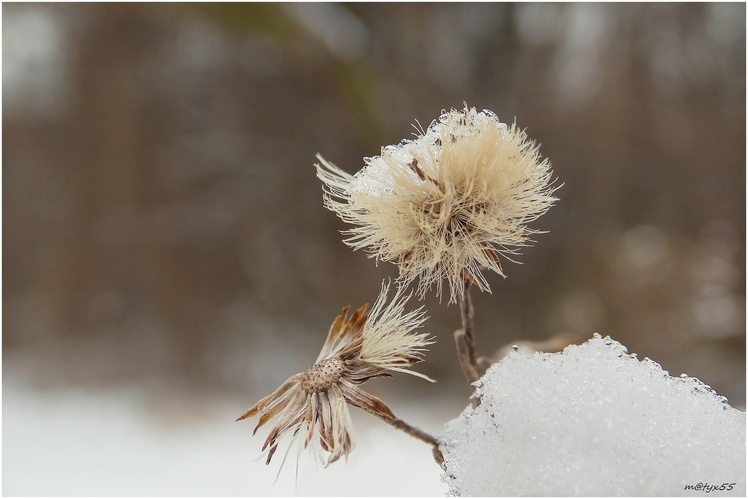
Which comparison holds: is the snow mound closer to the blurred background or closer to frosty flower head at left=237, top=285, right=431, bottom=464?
frosty flower head at left=237, top=285, right=431, bottom=464

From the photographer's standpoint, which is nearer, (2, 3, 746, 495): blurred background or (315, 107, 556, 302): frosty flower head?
(315, 107, 556, 302): frosty flower head

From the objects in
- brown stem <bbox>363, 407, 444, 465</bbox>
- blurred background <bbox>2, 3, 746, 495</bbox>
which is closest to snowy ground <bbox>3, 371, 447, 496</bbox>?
blurred background <bbox>2, 3, 746, 495</bbox>

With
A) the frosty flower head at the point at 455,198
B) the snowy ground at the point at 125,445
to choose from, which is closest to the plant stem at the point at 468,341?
the frosty flower head at the point at 455,198

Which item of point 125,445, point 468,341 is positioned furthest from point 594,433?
point 125,445

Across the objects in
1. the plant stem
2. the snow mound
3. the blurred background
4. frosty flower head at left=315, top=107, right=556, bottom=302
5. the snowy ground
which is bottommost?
the snow mound

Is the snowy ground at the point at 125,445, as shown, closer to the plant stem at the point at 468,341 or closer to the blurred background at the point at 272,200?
the blurred background at the point at 272,200

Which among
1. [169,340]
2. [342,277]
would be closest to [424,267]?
[342,277]

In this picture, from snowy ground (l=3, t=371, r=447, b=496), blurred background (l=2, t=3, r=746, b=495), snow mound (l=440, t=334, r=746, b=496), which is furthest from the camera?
blurred background (l=2, t=3, r=746, b=495)
